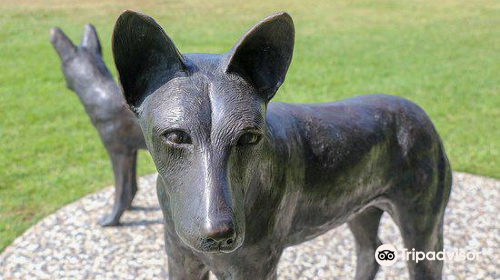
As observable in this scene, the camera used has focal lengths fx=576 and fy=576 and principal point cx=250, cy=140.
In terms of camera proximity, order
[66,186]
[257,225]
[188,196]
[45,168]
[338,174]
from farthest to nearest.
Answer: [45,168], [66,186], [338,174], [257,225], [188,196]

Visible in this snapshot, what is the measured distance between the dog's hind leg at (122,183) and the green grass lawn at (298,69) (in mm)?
985

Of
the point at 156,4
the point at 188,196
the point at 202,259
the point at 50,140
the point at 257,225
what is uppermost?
the point at 188,196

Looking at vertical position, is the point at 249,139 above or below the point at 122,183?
above

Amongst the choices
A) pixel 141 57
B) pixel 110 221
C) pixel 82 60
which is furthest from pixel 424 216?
pixel 82 60

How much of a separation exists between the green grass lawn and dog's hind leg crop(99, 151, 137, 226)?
38.8 inches

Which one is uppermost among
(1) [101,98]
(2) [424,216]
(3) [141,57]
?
(3) [141,57]

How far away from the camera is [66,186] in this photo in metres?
7.00

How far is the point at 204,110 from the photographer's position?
193 centimetres

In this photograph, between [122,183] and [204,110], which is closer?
[204,110]

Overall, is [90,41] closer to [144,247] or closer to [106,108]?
[106,108]

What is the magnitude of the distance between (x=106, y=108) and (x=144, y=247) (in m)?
1.30

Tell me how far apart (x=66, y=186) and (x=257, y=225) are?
5128 millimetres

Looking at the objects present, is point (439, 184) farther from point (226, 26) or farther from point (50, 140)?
point (226, 26)

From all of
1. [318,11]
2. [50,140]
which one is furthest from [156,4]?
[50,140]
